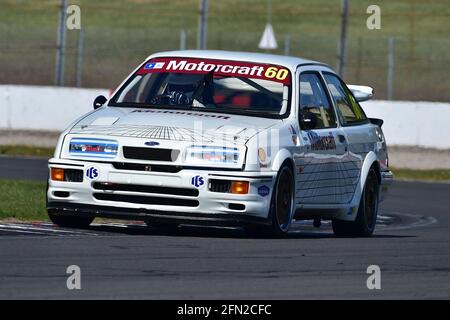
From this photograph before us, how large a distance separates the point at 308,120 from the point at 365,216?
1465 mm

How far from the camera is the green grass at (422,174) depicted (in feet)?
78.8

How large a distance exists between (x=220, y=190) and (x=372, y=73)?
30836 mm

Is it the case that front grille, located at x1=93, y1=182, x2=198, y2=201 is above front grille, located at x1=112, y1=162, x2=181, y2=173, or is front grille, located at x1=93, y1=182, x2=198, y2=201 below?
below

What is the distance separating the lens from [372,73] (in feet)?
136

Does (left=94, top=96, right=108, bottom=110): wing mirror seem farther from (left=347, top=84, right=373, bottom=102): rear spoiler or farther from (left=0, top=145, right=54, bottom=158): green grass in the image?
(left=0, top=145, right=54, bottom=158): green grass

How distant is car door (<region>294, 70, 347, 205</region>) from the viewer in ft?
39.3

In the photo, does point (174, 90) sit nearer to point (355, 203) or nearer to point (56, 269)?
point (355, 203)

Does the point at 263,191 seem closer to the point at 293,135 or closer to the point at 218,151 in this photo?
the point at 218,151

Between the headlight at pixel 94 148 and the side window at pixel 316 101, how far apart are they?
1.88m

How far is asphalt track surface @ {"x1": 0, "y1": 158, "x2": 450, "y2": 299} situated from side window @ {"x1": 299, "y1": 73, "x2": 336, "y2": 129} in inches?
41.7

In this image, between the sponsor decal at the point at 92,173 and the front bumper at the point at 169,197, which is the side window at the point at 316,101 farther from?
the sponsor decal at the point at 92,173

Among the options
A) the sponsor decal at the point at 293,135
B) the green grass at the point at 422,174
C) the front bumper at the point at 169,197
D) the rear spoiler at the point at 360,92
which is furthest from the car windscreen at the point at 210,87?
the green grass at the point at 422,174

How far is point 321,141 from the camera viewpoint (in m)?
12.3

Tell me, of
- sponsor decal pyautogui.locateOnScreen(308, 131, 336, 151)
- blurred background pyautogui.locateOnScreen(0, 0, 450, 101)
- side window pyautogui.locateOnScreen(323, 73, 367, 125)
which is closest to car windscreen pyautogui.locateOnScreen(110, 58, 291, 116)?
sponsor decal pyautogui.locateOnScreen(308, 131, 336, 151)
